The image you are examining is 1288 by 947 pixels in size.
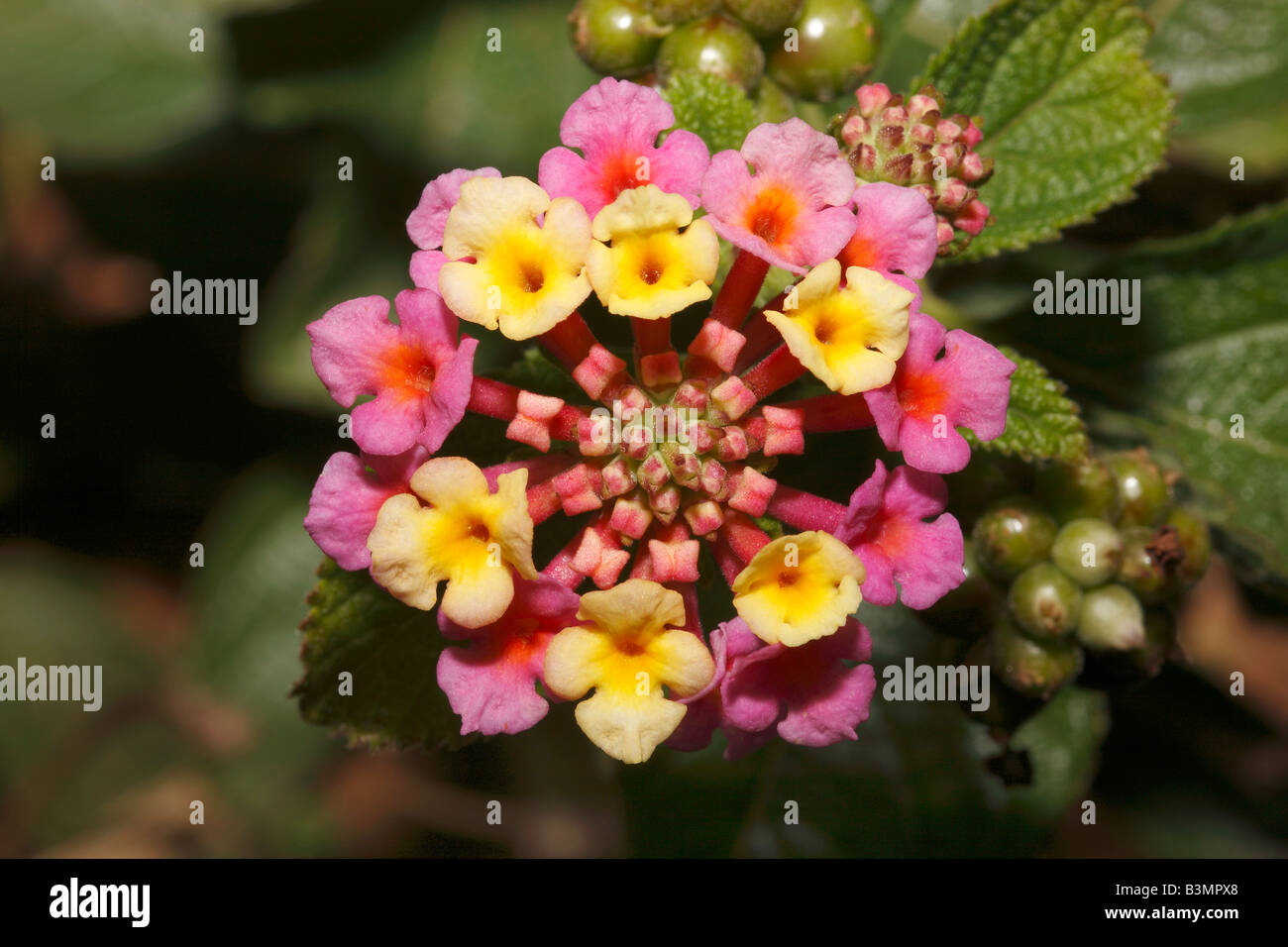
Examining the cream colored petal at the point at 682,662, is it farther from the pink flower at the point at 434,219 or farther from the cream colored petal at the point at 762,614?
the pink flower at the point at 434,219

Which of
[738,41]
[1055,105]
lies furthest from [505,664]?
[1055,105]

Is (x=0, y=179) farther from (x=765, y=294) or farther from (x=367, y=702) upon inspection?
(x=765, y=294)

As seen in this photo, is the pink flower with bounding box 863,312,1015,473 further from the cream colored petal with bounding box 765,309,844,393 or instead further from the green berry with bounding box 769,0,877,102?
the green berry with bounding box 769,0,877,102

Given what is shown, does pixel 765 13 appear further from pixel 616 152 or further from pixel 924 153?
pixel 616 152

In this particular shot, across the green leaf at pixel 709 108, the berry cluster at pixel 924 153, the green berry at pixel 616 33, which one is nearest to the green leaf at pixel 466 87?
the green berry at pixel 616 33

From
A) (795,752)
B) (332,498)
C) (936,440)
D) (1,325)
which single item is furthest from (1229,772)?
(1,325)

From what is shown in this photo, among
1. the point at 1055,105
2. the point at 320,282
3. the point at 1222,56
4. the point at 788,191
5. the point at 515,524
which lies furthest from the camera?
the point at 320,282
